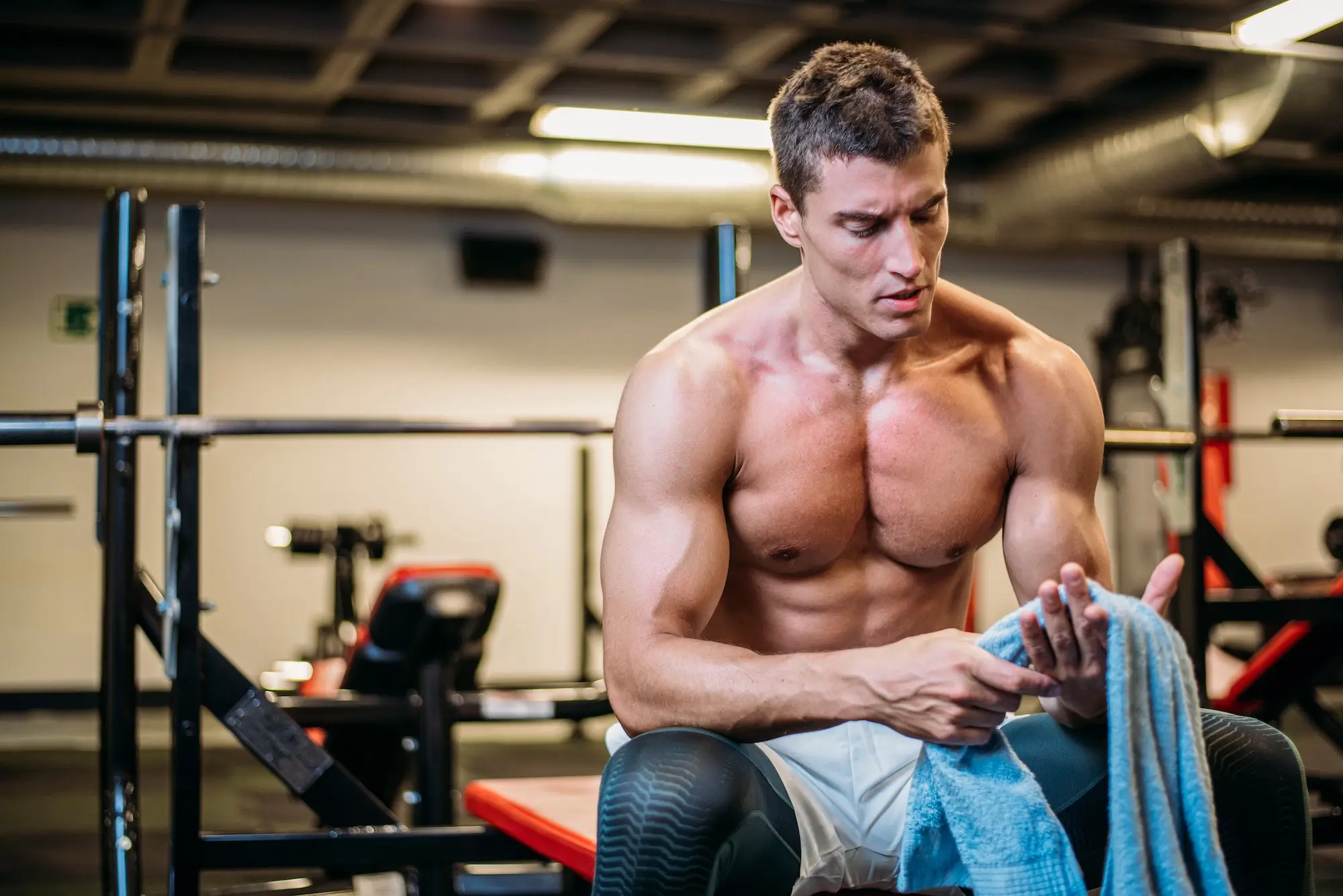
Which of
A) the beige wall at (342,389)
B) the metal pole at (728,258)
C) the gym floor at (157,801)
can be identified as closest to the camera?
the metal pole at (728,258)

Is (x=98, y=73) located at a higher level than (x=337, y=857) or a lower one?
higher

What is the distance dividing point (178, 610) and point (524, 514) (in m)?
4.69

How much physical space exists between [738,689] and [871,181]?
60 centimetres

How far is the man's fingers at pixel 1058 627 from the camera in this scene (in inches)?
50.9

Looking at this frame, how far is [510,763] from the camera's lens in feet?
18.1

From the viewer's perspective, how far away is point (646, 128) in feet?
19.1

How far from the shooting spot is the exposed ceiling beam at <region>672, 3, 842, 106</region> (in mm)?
4660

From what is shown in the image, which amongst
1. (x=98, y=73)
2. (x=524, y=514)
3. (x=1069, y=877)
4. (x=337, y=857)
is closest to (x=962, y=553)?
(x=1069, y=877)

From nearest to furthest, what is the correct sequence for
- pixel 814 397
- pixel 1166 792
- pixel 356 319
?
pixel 1166 792, pixel 814 397, pixel 356 319

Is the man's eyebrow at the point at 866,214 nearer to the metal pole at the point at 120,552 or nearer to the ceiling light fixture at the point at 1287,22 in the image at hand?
the metal pole at the point at 120,552

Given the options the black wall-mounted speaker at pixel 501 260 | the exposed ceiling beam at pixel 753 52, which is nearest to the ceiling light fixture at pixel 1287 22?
the exposed ceiling beam at pixel 753 52

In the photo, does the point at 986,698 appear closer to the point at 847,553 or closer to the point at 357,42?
the point at 847,553

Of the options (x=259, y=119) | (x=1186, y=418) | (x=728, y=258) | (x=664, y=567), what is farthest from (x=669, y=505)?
(x=259, y=119)

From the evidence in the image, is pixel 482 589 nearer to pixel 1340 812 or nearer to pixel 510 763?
pixel 1340 812
